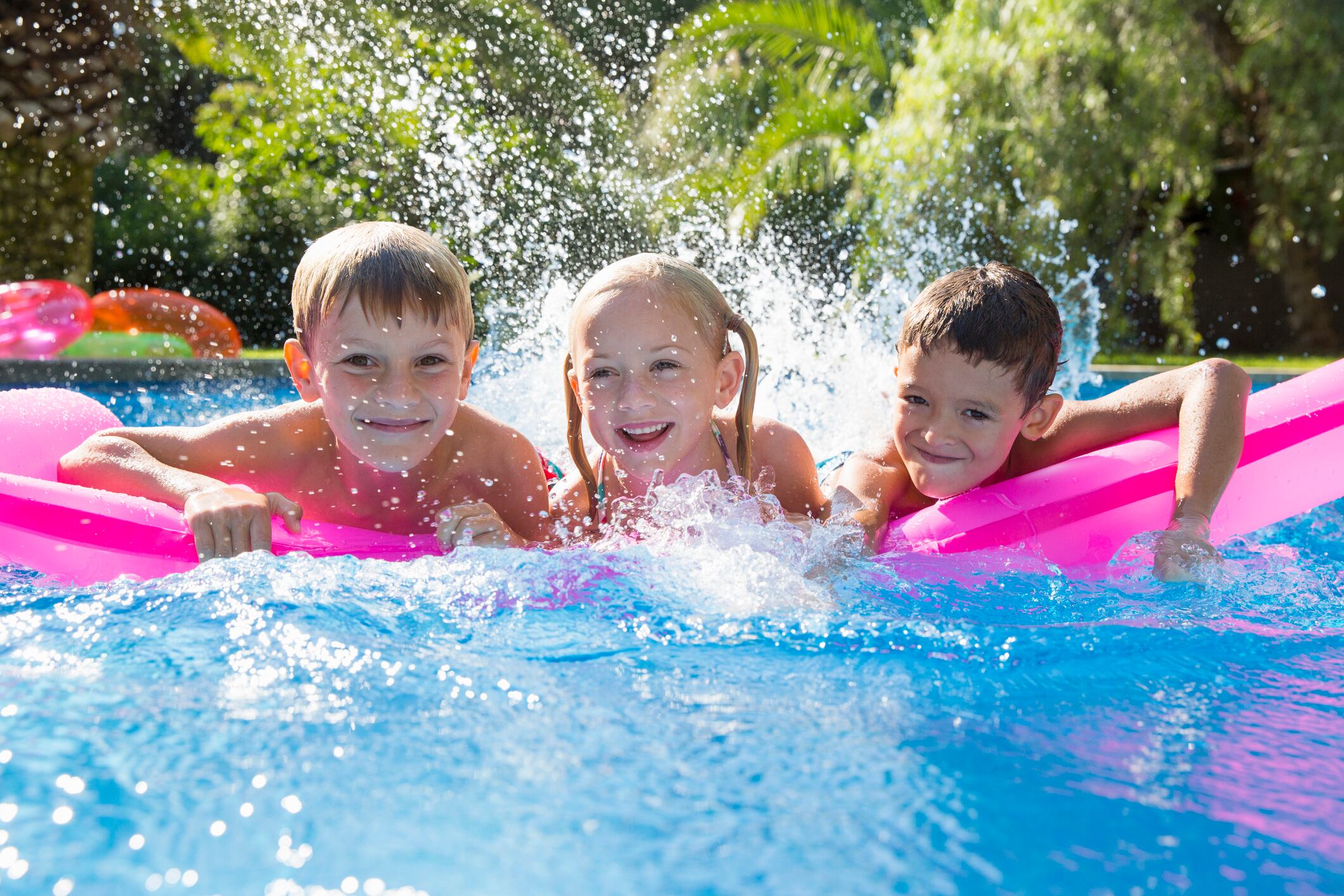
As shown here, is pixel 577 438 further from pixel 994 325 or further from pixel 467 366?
pixel 994 325

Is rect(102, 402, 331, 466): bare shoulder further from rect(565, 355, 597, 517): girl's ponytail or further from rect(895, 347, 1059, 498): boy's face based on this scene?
rect(895, 347, 1059, 498): boy's face

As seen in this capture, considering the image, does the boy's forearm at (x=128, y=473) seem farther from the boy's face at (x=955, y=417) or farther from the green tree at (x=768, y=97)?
the green tree at (x=768, y=97)

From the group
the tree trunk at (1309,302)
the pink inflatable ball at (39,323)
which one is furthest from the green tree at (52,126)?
the tree trunk at (1309,302)

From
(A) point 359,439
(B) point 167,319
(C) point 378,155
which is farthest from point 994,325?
(C) point 378,155

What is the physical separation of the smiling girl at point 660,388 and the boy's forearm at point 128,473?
2.81 feet

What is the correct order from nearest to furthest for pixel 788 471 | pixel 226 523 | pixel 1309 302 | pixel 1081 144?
1. pixel 226 523
2. pixel 788 471
3. pixel 1081 144
4. pixel 1309 302

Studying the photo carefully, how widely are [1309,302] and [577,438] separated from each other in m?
12.0

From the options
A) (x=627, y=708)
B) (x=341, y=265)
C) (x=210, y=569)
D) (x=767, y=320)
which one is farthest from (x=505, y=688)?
(x=767, y=320)

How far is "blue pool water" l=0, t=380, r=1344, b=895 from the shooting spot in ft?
4.11

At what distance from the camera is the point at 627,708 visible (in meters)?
1.66

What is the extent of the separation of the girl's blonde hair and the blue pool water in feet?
1.49

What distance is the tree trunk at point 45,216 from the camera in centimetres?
1107

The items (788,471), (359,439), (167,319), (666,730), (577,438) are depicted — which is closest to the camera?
(666,730)

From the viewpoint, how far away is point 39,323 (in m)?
8.32
